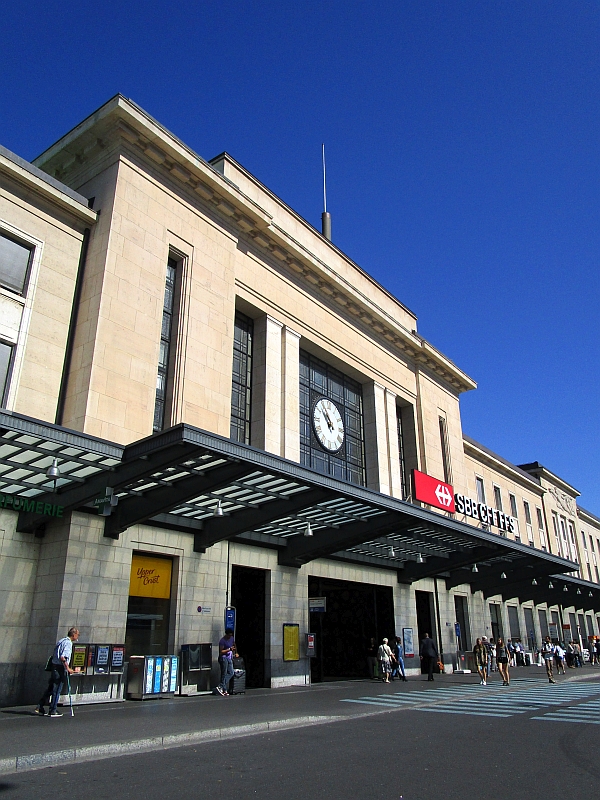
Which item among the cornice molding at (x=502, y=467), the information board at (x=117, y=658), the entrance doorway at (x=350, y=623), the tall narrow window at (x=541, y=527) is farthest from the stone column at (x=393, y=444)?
the tall narrow window at (x=541, y=527)

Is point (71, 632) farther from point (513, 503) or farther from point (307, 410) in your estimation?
point (513, 503)

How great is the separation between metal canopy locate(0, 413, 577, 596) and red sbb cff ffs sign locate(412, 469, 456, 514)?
248cm

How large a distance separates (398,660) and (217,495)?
12078 mm

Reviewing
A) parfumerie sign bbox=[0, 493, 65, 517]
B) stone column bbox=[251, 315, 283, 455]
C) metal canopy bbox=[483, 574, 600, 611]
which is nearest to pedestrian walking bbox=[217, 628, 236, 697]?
parfumerie sign bbox=[0, 493, 65, 517]

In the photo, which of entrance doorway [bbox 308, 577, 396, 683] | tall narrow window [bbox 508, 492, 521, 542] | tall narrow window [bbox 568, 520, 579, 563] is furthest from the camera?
tall narrow window [bbox 568, 520, 579, 563]

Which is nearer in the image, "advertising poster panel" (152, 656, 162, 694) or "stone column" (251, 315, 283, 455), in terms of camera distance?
"advertising poster panel" (152, 656, 162, 694)

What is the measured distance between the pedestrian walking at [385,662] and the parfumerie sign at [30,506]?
46.6 ft

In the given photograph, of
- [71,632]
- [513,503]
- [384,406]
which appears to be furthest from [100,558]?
[513,503]

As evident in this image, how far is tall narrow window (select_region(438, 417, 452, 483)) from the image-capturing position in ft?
115

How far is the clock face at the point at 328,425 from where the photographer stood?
26.6m

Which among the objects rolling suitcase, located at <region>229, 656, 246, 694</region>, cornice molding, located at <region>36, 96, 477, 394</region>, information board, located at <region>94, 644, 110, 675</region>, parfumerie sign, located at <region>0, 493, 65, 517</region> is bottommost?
rolling suitcase, located at <region>229, 656, 246, 694</region>

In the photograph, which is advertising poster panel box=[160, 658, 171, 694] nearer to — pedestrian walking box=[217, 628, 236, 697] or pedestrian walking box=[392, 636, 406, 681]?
pedestrian walking box=[217, 628, 236, 697]

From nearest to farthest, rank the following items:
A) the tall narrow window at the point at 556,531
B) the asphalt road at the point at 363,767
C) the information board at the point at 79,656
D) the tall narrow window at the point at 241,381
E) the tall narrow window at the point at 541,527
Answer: the asphalt road at the point at 363,767
the information board at the point at 79,656
the tall narrow window at the point at 241,381
the tall narrow window at the point at 541,527
the tall narrow window at the point at 556,531

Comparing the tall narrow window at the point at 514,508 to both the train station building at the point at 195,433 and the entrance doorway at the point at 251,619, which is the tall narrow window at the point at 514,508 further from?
the entrance doorway at the point at 251,619
